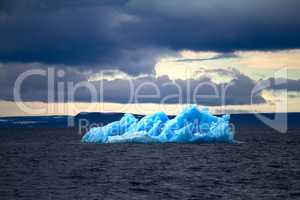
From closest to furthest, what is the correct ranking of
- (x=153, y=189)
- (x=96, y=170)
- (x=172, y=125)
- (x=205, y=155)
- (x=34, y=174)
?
(x=153, y=189)
(x=34, y=174)
(x=96, y=170)
(x=205, y=155)
(x=172, y=125)

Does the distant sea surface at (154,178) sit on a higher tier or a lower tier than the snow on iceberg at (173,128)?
lower

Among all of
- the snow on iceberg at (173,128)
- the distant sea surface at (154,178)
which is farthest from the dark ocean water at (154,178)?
the snow on iceberg at (173,128)

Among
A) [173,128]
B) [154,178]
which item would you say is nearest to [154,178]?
[154,178]

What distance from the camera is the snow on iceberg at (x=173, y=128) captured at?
64.7m

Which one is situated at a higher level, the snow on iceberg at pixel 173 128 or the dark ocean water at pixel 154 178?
the snow on iceberg at pixel 173 128

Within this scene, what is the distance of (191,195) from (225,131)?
36.6 metres

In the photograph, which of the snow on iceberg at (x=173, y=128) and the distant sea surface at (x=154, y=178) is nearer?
the distant sea surface at (x=154, y=178)

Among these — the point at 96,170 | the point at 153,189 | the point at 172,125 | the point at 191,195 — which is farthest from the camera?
the point at 172,125

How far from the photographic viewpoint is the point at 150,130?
68312 millimetres

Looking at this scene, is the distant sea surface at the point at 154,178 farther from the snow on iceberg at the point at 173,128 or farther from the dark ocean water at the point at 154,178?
the snow on iceberg at the point at 173,128

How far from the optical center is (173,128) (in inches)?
2633

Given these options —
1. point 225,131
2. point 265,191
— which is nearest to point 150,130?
point 225,131

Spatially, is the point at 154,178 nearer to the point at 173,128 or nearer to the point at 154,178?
the point at 154,178

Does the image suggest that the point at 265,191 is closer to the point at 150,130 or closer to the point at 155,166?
the point at 155,166
